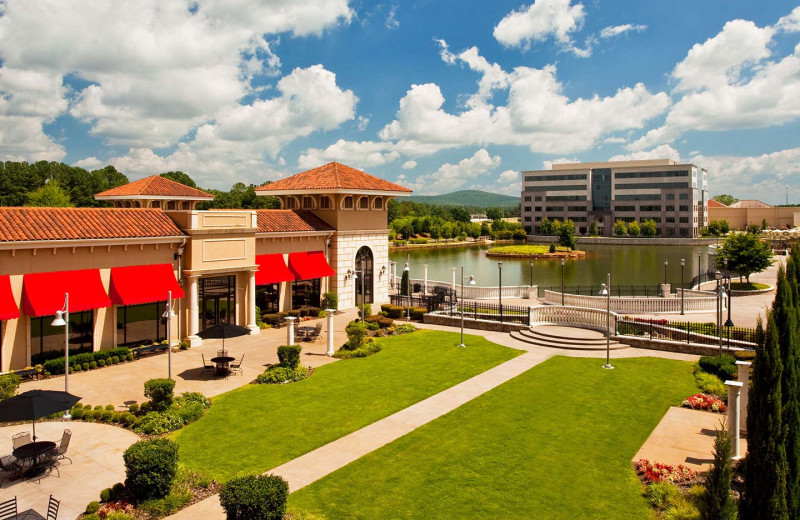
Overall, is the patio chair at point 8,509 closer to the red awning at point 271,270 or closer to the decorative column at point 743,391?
the decorative column at point 743,391

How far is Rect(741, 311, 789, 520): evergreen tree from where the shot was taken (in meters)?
9.95

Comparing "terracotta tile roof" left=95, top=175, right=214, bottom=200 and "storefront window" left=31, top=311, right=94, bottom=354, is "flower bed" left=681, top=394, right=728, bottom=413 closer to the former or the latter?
"storefront window" left=31, top=311, right=94, bottom=354

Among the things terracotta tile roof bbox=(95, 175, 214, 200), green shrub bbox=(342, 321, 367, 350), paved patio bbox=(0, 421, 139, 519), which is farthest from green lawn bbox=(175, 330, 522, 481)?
terracotta tile roof bbox=(95, 175, 214, 200)

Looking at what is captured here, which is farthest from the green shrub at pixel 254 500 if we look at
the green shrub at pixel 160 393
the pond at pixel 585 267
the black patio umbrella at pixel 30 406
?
the pond at pixel 585 267

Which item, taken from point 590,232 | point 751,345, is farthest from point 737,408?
point 590,232

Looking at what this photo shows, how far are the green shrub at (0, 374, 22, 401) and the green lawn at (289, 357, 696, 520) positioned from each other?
41.0ft

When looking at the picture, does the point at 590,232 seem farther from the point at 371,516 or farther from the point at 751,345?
the point at 371,516

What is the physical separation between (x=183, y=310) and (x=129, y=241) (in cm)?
456

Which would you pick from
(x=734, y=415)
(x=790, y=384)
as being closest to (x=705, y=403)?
(x=734, y=415)

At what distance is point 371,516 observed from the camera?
12.1 metres

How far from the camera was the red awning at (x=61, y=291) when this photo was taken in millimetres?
22752

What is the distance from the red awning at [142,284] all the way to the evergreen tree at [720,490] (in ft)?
77.9

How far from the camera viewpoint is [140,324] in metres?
27.3

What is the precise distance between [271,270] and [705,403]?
2401 centimetres
